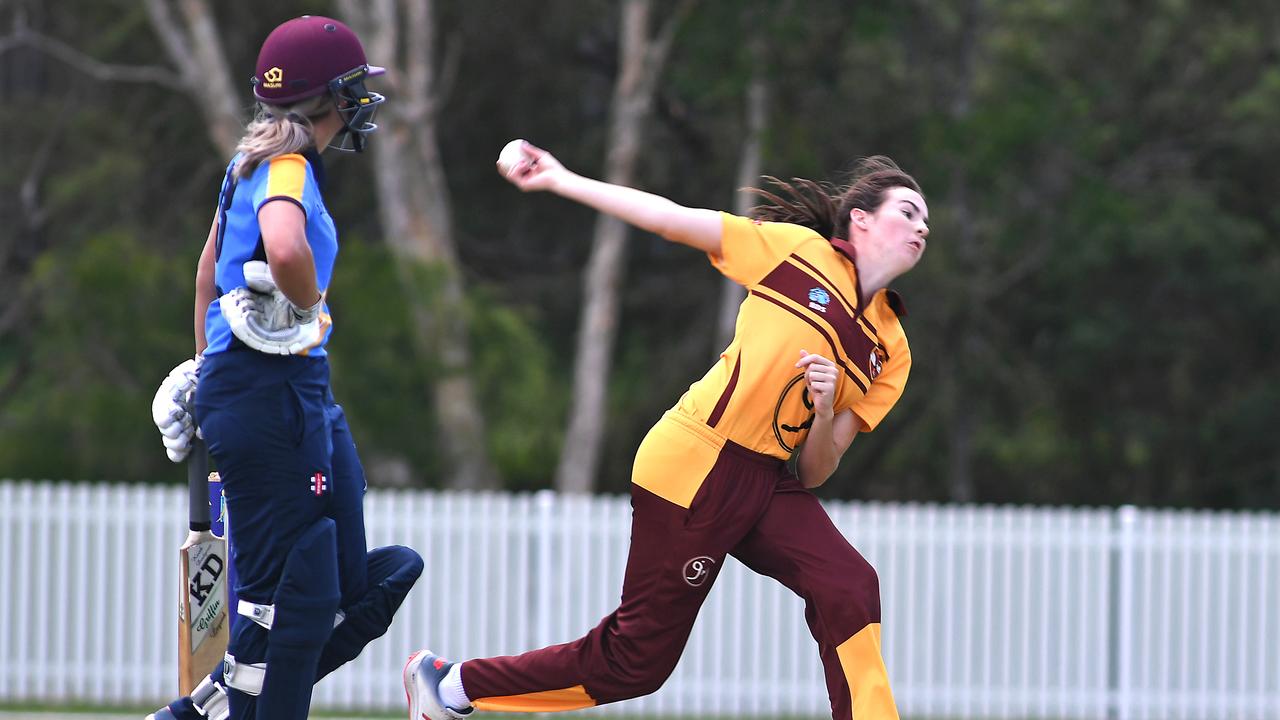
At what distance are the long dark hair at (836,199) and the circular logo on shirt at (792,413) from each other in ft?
1.65

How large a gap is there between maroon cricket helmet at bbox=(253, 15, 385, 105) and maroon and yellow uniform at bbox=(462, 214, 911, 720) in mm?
1082

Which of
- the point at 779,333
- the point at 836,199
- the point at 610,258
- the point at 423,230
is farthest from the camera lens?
the point at 610,258

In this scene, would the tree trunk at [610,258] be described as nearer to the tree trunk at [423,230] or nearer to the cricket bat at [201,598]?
the tree trunk at [423,230]

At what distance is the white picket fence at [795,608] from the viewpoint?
1058 centimetres

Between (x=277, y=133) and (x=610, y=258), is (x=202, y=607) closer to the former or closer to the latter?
(x=277, y=133)

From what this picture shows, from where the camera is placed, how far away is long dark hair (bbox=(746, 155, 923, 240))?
4582 millimetres

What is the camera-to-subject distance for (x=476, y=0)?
1750 centimetres

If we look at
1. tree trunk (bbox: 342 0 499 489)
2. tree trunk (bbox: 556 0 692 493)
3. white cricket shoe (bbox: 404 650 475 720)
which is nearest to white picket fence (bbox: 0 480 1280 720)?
tree trunk (bbox: 342 0 499 489)

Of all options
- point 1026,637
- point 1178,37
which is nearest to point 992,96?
point 1178,37

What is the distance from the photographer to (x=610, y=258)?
1546 cm

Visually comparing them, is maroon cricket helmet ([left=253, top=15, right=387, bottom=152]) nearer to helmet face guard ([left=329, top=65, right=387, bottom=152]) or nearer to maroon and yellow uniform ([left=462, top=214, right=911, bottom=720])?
helmet face guard ([left=329, top=65, right=387, bottom=152])

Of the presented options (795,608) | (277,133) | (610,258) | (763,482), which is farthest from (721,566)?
(610,258)

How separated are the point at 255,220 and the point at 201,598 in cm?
118

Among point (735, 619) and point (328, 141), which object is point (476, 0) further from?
point (328, 141)
